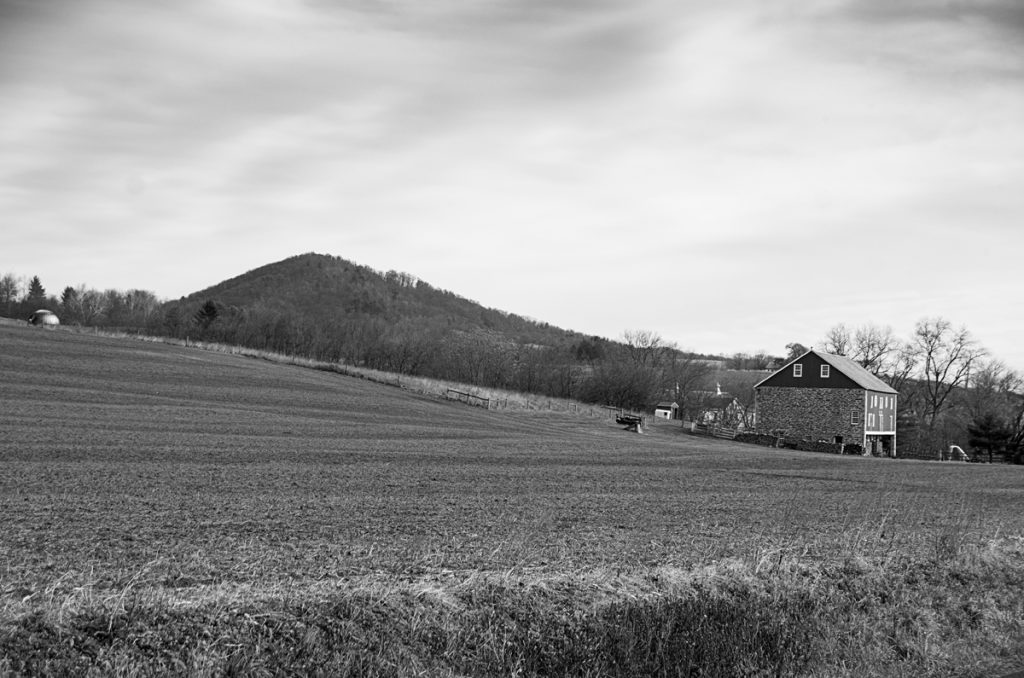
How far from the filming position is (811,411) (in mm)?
85438

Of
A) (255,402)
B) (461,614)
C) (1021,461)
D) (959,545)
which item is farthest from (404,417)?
(1021,461)

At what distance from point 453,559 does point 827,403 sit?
77.7m

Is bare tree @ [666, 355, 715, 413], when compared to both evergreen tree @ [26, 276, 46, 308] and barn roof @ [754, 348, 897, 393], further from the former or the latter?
evergreen tree @ [26, 276, 46, 308]

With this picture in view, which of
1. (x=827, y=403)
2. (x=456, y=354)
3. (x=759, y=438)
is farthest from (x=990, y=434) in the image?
(x=456, y=354)

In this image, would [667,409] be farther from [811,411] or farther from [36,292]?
[36,292]

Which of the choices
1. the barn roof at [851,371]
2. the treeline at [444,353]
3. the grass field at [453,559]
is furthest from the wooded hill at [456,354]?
the grass field at [453,559]

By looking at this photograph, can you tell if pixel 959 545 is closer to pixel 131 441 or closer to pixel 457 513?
pixel 457 513

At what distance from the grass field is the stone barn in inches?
1775

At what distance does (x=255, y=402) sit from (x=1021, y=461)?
7319 centimetres

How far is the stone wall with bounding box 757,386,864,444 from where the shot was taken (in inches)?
3273

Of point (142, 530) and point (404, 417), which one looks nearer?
point (142, 530)

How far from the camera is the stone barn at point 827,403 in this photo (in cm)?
8301

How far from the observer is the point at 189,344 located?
8150 cm

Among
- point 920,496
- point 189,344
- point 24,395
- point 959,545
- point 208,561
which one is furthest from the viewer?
point 189,344
